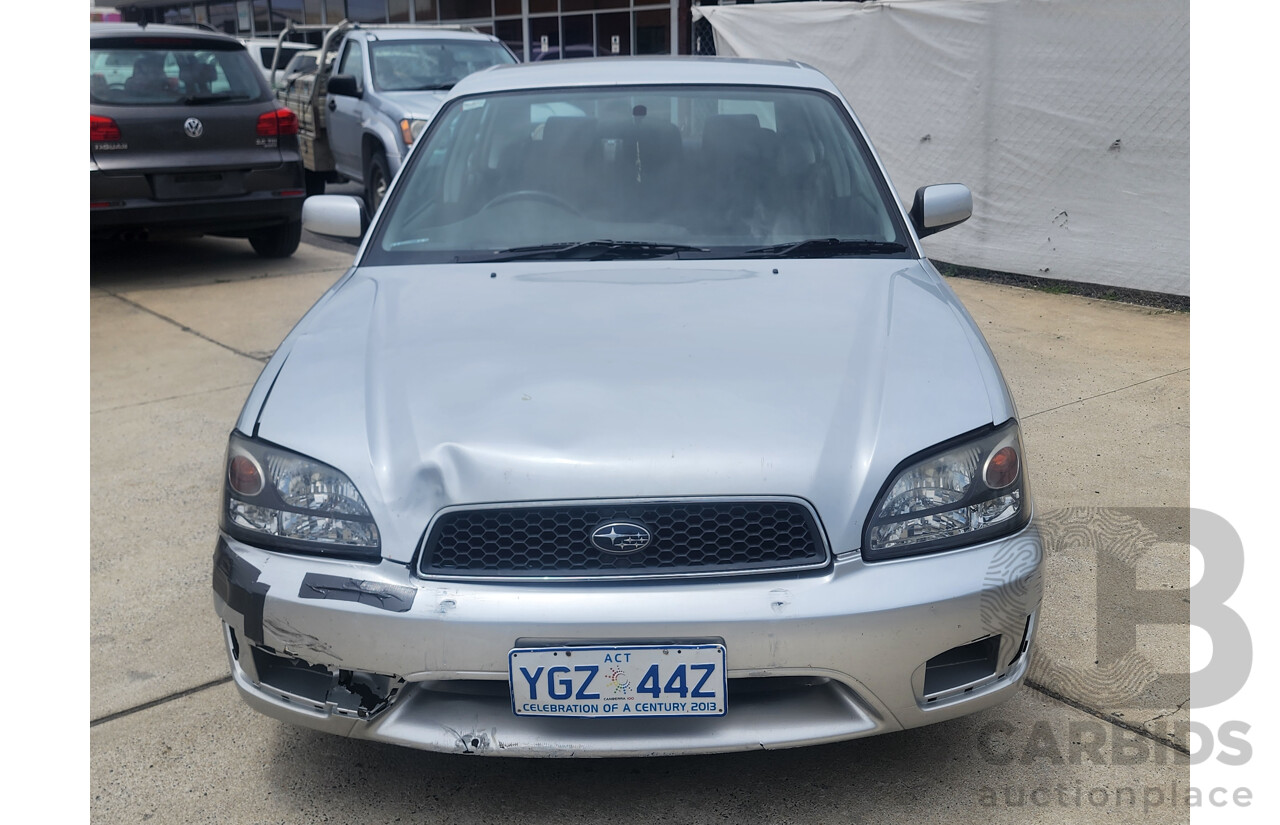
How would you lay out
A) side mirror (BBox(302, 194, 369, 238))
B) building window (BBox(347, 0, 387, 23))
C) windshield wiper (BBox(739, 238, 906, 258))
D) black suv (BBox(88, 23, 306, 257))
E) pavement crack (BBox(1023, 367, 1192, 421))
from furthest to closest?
building window (BBox(347, 0, 387, 23)) < black suv (BBox(88, 23, 306, 257)) < pavement crack (BBox(1023, 367, 1192, 421)) < side mirror (BBox(302, 194, 369, 238)) < windshield wiper (BBox(739, 238, 906, 258))

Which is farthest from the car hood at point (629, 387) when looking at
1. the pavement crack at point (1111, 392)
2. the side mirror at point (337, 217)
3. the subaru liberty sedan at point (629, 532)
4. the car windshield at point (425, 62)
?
the car windshield at point (425, 62)

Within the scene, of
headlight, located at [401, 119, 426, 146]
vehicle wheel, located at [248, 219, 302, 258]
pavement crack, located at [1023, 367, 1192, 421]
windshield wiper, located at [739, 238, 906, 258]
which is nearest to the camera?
windshield wiper, located at [739, 238, 906, 258]

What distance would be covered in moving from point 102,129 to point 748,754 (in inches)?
281

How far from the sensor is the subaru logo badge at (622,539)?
2.14 meters

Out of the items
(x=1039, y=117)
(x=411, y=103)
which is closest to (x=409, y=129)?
(x=411, y=103)

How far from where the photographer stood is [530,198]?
3391 mm

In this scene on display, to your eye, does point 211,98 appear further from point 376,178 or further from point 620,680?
point 620,680

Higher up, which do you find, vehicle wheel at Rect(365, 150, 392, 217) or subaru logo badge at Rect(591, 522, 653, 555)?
vehicle wheel at Rect(365, 150, 392, 217)

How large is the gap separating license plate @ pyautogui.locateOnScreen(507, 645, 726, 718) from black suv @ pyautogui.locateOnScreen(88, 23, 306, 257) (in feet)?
22.9

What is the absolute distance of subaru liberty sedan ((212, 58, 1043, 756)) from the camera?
2096 mm

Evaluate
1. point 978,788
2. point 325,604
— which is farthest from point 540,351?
point 978,788

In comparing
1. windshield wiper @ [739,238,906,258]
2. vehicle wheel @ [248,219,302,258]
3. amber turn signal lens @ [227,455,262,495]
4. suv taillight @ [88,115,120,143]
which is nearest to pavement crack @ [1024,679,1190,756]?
windshield wiper @ [739,238,906,258]

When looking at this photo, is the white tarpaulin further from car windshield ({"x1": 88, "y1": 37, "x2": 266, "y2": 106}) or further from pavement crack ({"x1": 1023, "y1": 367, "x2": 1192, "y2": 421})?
car windshield ({"x1": 88, "y1": 37, "x2": 266, "y2": 106})

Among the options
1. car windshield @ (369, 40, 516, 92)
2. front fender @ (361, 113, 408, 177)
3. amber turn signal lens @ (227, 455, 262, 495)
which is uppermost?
car windshield @ (369, 40, 516, 92)
